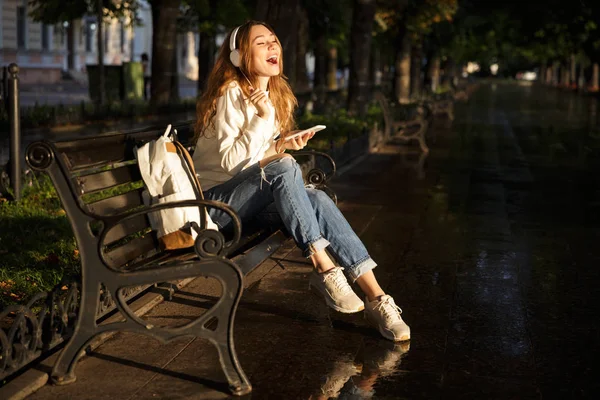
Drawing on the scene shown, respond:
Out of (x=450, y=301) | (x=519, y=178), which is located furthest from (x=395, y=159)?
(x=450, y=301)

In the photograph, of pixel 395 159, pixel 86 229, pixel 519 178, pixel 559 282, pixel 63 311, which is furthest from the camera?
pixel 395 159

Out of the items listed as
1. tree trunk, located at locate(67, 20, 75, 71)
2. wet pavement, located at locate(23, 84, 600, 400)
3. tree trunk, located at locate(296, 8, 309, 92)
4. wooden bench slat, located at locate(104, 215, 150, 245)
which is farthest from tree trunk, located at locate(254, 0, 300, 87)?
tree trunk, located at locate(67, 20, 75, 71)

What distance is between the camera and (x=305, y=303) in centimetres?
589

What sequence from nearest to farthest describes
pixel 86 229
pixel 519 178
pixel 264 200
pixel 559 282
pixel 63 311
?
pixel 86 229, pixel 63 311, pixel 264 200, pixel 559 282, pixel 519 178

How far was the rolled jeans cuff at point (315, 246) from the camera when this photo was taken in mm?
5094

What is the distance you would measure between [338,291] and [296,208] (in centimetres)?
54

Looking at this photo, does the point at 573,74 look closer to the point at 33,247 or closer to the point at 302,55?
the point at 302,55

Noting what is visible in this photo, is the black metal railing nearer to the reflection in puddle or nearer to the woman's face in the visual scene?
the woman's face

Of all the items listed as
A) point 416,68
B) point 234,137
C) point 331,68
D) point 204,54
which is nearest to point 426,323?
point 234,137

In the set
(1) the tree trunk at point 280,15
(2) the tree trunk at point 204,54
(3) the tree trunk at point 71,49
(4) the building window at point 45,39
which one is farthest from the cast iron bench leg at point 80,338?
(3) the tree trunk at point 71,49

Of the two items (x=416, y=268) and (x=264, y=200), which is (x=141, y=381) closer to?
(x=264, y=200)

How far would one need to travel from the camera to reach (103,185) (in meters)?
4.73

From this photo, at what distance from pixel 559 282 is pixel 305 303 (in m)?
1.83

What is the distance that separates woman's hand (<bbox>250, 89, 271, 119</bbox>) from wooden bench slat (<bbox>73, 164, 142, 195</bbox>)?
2.38 ft
